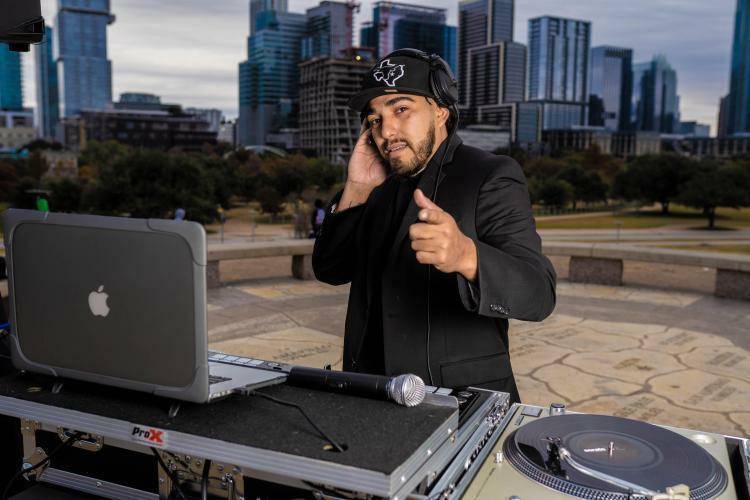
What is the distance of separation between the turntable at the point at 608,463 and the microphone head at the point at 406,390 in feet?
0.61

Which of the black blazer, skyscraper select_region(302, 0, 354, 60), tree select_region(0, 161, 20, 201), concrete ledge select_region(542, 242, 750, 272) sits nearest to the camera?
the black blazer

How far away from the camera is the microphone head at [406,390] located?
4.04ft

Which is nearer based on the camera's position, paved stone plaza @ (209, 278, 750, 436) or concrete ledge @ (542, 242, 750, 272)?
paved stone plaza @ (209, 278, 750, 436)

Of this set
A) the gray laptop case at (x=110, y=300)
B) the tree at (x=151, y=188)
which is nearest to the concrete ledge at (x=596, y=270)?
the gray laptop case at (x=110, y=300)

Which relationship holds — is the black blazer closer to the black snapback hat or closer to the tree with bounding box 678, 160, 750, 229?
the black snapback hat

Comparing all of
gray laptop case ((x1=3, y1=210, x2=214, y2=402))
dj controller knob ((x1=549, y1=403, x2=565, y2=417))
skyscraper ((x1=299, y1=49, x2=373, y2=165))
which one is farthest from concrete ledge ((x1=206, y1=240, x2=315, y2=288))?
skyscraper ((x1=299, y1=49, x2=373, y2=165))

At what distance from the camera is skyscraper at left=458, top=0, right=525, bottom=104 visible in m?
189

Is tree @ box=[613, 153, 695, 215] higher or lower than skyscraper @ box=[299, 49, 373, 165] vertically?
lower

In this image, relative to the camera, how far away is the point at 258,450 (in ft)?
3.47

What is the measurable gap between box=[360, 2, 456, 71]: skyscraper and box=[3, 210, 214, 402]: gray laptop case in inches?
6206

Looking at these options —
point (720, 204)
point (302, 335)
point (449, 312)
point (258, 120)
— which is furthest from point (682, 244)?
point (258, 120)

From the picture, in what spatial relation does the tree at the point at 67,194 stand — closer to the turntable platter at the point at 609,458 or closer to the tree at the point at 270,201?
A: the tree at the point at 270,201

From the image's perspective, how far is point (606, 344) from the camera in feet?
19.2

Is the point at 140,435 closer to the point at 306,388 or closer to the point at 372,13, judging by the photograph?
the point at 306,388
